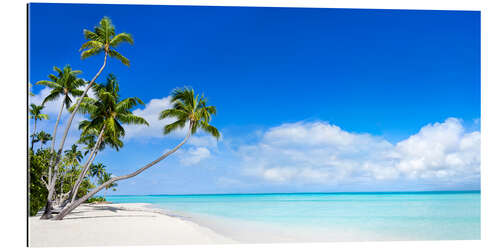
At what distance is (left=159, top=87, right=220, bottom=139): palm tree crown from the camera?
7.20m

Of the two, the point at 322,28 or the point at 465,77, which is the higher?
the point at 322,28

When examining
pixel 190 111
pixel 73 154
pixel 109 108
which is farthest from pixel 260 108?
pixel 73 154

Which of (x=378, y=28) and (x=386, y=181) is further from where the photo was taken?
(x=386, y=181)

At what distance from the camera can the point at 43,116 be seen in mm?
8805

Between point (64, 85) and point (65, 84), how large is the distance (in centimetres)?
4

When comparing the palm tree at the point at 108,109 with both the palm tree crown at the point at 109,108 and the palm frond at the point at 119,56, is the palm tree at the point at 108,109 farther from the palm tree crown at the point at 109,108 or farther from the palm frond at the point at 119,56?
the palm frond at the point at 119,56

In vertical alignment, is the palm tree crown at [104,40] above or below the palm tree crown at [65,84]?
above

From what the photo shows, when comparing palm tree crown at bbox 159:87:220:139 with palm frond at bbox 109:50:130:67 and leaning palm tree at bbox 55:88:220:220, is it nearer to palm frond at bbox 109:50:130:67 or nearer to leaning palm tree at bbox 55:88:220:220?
leaning palm tree at bbox 55:88:220:220

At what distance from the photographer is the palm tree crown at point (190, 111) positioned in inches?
283

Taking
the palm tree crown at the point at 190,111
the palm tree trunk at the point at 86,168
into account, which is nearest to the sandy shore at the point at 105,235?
the palm tree trunk at the point at 86,168

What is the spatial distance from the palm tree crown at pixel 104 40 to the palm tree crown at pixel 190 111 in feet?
4.43

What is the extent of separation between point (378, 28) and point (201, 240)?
501 cm

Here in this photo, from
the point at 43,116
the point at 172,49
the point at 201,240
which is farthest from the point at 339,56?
the point at 43,116

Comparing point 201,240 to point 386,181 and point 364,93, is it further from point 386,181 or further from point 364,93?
point 364,93
